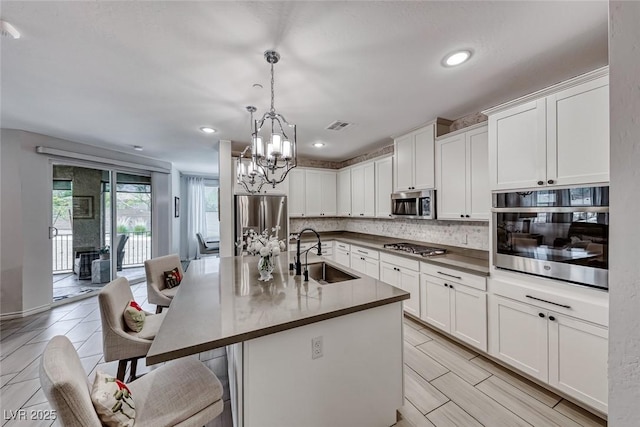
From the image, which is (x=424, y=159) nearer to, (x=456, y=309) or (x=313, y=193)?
(x=456, y=309)

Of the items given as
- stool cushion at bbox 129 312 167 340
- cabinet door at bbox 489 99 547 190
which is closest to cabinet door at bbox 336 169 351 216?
cabinet door at bbox 489 99 547 190

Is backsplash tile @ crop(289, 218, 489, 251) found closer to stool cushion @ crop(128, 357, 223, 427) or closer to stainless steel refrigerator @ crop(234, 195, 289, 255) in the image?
stainless steel refrigerator @ crop(234, 195, 289, 255)

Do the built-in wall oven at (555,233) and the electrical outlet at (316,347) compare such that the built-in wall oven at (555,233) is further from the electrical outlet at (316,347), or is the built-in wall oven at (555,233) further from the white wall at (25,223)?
the white wall at (25,223)

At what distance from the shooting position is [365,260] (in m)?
4.04

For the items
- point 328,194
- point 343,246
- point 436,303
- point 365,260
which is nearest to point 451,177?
point 436,303

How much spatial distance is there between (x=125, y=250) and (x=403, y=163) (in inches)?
227

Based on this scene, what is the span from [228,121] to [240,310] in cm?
255

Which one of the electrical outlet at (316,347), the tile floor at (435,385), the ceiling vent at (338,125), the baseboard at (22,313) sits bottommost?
the tile floor at (435,385)

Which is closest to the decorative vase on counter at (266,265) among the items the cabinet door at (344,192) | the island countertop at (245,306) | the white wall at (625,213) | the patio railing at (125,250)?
the island countertop at (245,306)

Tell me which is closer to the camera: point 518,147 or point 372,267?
point 518,147

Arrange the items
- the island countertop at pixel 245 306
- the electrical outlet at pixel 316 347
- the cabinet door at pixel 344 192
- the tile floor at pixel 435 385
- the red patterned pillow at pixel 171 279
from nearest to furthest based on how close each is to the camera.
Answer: the island countertop at pixel 245 306 < the electrical outlet at pixel 316 347 < the tile floor at pixel 435 385 < the red patterned pillow at pixel 171 279 < the cabinet door at pixel 344 192

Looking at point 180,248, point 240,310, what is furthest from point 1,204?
point 240,310

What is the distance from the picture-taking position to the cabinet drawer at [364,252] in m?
3.80

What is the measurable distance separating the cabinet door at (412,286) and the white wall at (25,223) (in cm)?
530
